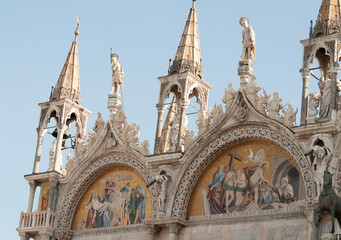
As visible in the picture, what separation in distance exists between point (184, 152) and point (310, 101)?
3.83m

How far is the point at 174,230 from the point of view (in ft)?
75.0

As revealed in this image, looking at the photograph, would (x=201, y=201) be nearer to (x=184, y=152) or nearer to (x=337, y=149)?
(x=184, y=152)

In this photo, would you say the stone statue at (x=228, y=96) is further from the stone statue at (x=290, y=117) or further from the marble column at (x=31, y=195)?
the marble column at (x=31, y=195)

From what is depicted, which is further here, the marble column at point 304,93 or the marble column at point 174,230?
the marble column at point 174,230

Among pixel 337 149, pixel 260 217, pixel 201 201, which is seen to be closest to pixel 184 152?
pixel 201 201

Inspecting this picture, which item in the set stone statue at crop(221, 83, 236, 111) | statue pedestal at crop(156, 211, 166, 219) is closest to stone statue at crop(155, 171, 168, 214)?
statue pedestal at crop(156, 211, 166, 219)

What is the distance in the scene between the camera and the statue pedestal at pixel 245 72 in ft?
75.3

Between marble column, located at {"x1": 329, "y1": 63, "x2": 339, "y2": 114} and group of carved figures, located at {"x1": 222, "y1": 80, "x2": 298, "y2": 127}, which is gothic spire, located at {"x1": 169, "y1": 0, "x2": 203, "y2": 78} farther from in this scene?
marble column, located at {"x1": 329, "y1": 63, "x2": 339, "y2": 114}

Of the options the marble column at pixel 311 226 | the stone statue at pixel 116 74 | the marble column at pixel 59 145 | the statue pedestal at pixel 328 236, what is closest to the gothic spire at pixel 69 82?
the marble column at pixel 59 145

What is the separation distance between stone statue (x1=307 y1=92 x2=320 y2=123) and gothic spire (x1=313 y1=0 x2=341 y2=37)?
63.2 inches

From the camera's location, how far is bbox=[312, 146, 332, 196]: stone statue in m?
20.4

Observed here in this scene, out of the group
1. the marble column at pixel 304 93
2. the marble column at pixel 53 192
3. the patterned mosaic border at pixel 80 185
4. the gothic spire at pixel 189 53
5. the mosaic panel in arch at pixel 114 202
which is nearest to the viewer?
the marble column at pixel 304 93

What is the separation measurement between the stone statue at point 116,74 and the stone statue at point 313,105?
6.77 metres

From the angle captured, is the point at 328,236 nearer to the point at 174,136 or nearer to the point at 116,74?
the point at 174,136
